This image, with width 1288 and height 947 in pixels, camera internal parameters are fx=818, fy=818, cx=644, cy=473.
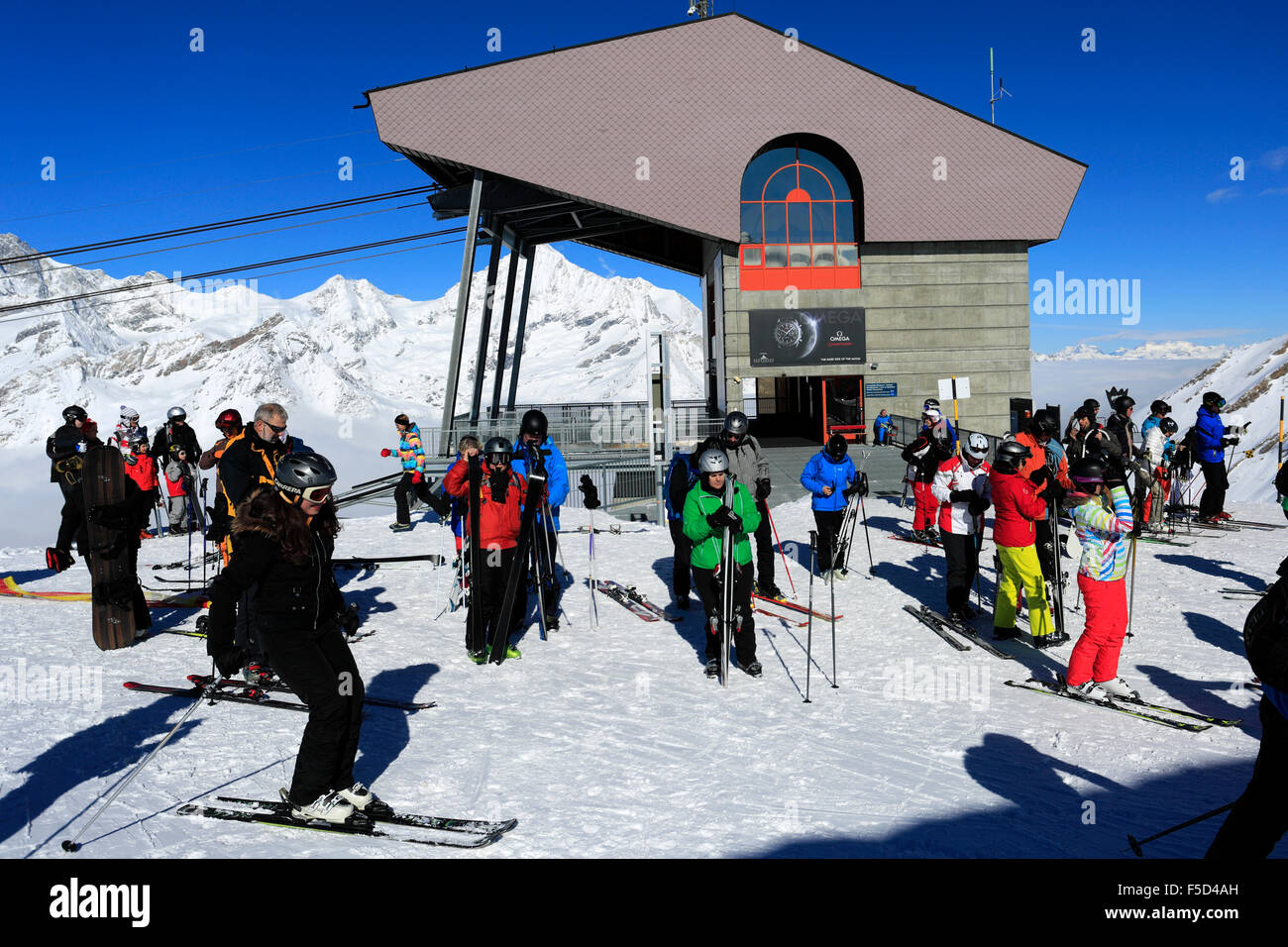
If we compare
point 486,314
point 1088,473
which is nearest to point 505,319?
point 486,314

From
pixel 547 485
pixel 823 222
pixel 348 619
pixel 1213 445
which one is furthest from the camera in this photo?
pixel 823 222

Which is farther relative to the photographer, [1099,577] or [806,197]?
[806,197]

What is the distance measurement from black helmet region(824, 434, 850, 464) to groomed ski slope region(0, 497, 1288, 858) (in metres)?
2.00

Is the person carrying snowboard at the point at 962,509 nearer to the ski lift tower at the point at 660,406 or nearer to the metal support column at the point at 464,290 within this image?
the ski lift tower at the point at 660,406

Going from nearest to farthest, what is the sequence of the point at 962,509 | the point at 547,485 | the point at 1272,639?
the point at 1272,639
the point at 962,509
the point at 547,485

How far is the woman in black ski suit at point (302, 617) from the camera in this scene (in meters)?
3.90

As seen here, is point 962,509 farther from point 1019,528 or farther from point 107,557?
point 107,557

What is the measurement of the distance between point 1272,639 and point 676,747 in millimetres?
3424

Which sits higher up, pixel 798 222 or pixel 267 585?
pixel 798 222

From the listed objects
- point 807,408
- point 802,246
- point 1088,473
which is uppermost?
point 802,246

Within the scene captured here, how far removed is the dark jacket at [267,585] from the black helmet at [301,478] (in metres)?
0.18

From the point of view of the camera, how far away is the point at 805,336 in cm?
2531
